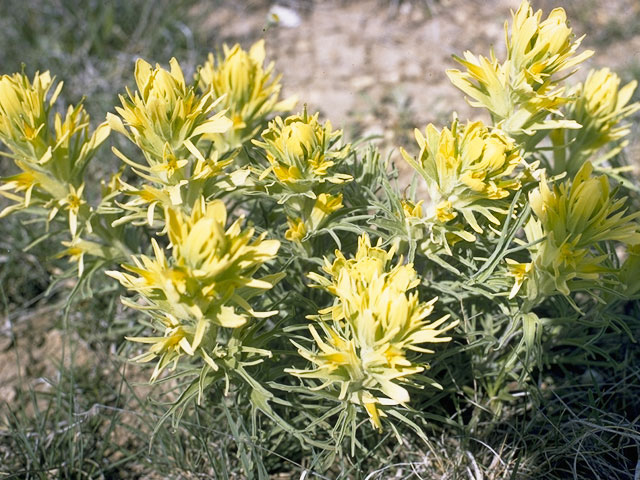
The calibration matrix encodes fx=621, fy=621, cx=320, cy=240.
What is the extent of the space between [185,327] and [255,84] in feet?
3.30

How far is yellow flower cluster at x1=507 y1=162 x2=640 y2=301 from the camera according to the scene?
1706mm

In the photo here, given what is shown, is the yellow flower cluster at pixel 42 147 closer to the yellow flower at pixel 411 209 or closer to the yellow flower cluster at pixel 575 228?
the yellow flower at pixel 411 209

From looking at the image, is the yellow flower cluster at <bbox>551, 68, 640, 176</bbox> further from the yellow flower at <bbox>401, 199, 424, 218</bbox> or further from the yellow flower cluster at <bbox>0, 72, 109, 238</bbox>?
the yellow flower cluster at <bbox>0, 72, 109, 238</bbox>

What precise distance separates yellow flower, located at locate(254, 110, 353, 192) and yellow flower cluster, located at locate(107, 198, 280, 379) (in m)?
0.31

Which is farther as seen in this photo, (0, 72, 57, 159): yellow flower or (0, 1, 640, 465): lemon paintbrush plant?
(0, 72, 57, 159): yellow flower

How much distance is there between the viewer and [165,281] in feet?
4.87

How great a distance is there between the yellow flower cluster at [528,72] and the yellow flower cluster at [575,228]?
0.79 feet

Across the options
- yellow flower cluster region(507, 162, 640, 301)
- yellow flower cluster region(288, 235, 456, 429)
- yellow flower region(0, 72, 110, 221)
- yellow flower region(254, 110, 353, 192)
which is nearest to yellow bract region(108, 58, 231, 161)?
yellow flower region(254, 110, 353, 192)

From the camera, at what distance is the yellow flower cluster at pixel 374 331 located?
5.15 feet

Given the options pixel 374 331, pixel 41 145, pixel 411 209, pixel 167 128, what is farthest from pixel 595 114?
pixel 41 145

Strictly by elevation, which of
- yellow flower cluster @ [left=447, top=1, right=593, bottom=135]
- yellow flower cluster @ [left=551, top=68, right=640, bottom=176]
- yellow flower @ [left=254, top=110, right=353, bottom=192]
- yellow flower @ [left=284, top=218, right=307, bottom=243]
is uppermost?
yellow flower cluster @ [left=447, top=1, right=593, bottom=135]

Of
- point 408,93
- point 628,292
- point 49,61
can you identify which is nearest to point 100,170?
point 49,61

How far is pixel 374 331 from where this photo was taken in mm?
1575

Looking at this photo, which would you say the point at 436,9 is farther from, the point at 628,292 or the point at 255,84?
the point at 628,292
